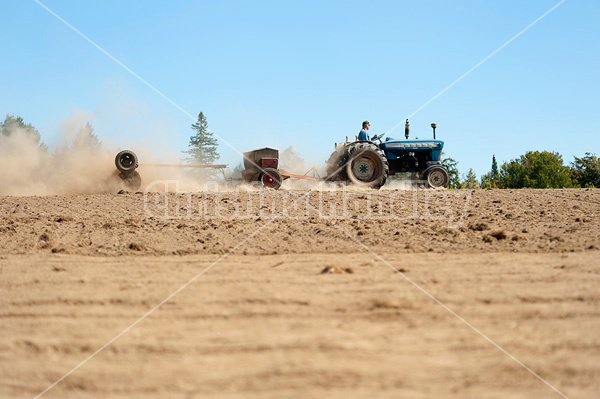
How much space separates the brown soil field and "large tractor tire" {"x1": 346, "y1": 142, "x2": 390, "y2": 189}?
606 cm

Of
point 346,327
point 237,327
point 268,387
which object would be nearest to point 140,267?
point 237,327

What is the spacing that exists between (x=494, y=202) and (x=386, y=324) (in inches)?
348

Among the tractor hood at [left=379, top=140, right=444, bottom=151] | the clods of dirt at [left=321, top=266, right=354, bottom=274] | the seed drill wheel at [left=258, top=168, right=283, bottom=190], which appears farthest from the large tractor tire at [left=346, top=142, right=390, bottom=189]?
the clods of dirt at [left=321, top=266, right=354, bottom=274]

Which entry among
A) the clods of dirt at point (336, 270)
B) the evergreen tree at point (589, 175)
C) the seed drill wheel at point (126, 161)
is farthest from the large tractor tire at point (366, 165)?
the evergreen tree at point (589, 175)

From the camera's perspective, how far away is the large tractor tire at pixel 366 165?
53.7 ft

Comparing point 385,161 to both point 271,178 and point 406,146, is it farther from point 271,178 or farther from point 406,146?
point 271,178

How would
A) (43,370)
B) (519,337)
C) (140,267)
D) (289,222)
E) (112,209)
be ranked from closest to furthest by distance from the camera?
(43,370)
(519,337)
(140,267)
(289,222)
(112,209)

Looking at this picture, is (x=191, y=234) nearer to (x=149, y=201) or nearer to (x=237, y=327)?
(x=149, y=201)

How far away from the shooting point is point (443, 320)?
438cm

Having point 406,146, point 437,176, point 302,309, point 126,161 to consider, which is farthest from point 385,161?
point 302,309

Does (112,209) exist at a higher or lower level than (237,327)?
higher

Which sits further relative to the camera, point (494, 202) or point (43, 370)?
point (494, 202)

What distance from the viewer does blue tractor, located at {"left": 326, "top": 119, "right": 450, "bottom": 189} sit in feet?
53.9

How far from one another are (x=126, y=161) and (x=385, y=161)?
8.22m
